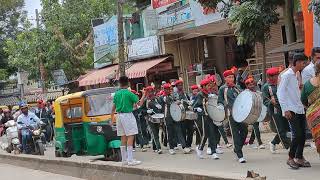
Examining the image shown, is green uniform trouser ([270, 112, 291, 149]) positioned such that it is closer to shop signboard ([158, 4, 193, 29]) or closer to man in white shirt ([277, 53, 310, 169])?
man in white shirt ([277, 53, 310, 169])

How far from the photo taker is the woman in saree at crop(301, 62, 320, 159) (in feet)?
23.6

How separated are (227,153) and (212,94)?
1.56 meters

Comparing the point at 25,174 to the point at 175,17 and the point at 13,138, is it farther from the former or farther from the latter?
the point at 175,17

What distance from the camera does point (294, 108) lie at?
8.13 metres

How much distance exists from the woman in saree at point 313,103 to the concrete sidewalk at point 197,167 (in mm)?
627

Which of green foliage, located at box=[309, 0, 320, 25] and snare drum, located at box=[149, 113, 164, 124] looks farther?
snare drum, located at box=[149, 113, 164, 124]

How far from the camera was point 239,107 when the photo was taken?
9.66 m

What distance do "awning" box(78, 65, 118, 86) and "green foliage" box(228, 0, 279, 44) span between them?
12830 mm

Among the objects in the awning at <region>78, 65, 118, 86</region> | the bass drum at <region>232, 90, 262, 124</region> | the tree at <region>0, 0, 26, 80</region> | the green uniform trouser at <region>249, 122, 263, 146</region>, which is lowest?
the green uniform trouser at <region>249, 122, 263, 146</region>

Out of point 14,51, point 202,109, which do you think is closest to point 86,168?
point 202,109

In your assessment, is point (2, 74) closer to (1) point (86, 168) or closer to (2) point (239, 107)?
(1) point (86, 168)

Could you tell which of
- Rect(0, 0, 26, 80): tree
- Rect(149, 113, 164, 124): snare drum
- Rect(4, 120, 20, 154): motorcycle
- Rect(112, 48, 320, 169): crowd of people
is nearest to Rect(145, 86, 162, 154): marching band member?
Rect(112, 48, 320, 169): crowd of people

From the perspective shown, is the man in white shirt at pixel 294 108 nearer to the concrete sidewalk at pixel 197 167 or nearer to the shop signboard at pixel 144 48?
the concrete sidewalk at pixel 197 167

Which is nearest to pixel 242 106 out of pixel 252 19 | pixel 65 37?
pixel 252 19
